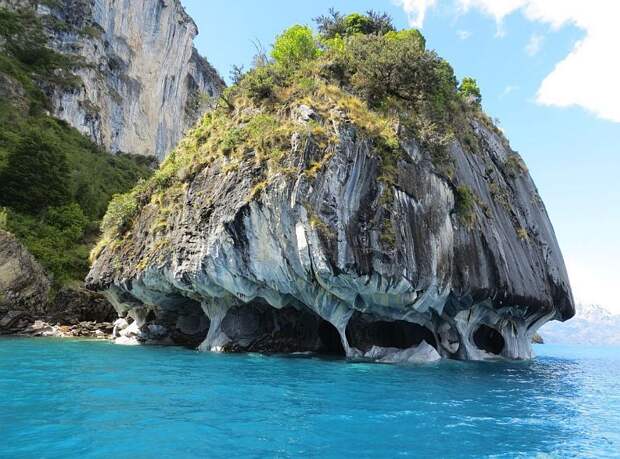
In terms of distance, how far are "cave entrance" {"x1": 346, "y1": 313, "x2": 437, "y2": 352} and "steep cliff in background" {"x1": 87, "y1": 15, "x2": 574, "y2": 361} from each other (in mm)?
109

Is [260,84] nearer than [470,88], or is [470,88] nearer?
[260,84]

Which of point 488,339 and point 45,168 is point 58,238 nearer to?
point 45,168

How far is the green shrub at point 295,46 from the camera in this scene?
106ft

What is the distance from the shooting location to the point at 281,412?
1153cm

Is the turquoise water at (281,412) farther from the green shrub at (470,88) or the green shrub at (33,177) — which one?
the green shrub at (470,88)

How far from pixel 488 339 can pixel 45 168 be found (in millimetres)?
40819

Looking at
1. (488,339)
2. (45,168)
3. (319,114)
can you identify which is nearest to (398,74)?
(319,114)

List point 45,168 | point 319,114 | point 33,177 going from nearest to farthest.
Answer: point 319,114, point 33,177, point 45,168

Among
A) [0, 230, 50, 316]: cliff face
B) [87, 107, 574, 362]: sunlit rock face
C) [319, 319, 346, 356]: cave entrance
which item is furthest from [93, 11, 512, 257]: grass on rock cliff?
[319, 319, 346, 356]: cave entrance

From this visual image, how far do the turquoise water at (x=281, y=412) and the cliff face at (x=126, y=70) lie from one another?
5789cm

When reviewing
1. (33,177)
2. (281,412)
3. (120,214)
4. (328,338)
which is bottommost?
(281,412)

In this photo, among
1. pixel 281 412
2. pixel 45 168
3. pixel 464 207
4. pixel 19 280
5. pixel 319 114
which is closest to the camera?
pixel 281 412

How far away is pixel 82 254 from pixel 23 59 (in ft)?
137

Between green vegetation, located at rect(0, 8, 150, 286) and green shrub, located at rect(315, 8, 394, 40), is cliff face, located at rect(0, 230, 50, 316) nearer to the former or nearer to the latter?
green vegetation, located at rect(0, 8, 150, 286)
